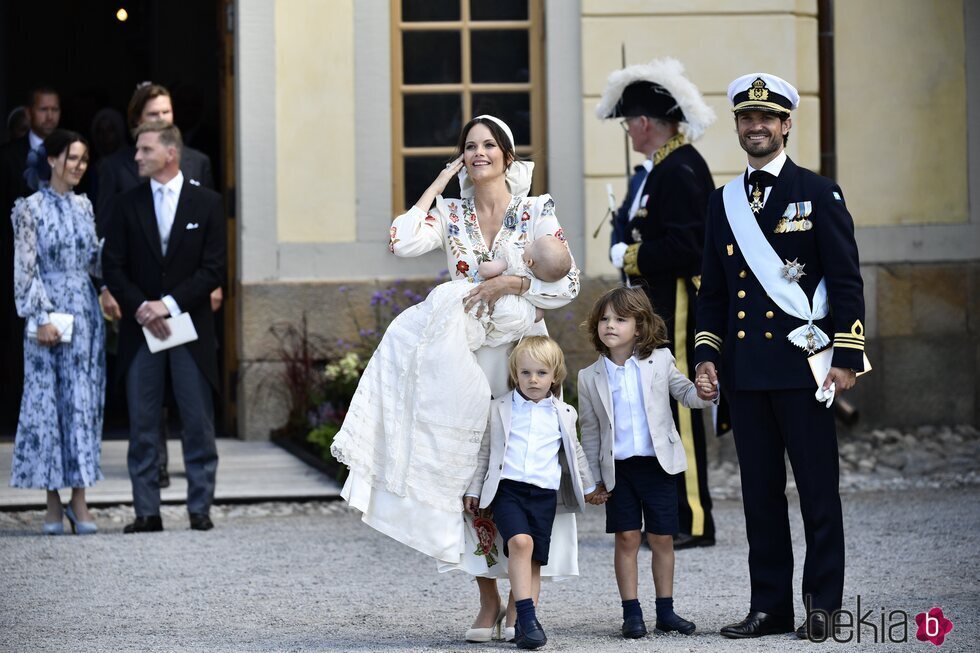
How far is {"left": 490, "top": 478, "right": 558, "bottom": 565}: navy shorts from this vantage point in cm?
560

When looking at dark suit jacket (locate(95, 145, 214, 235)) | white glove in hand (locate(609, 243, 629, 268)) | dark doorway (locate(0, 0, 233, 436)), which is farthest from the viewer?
dark doorway (locate(0, 0, 233, 436))

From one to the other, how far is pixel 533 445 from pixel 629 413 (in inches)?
17.9

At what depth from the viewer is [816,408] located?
562 cm

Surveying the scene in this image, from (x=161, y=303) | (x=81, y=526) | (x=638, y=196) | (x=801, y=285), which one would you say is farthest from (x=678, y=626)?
(x=81, y=526)

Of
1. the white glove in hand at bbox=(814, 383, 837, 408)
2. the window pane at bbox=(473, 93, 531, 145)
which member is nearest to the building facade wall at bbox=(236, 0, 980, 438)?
the window pane at bbox=(473, 93, 531, 145)

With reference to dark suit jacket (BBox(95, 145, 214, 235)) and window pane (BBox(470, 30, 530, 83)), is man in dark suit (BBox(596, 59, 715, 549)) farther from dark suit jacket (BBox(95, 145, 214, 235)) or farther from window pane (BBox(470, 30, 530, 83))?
window pane (BBox(470, 30, 530, 83))

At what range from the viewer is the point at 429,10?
36.1ft

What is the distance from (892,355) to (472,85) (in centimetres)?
333

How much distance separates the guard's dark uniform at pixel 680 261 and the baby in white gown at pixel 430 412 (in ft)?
6.02

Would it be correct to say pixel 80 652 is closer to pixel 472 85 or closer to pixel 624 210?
pixel 624 210

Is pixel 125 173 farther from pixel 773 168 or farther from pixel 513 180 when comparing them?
pixel 773 168

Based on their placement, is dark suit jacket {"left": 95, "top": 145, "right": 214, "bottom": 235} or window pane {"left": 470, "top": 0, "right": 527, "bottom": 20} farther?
window pane {"left": 470, "top": 0, "right": 527, "bottom": 20}

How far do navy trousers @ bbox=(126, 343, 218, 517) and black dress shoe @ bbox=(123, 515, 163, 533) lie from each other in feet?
0.07

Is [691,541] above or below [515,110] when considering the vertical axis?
below
